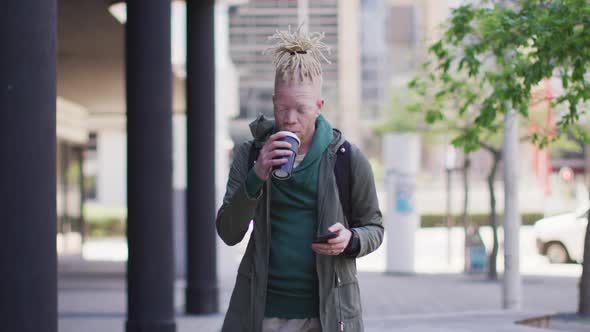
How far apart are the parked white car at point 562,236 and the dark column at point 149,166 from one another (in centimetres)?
1471

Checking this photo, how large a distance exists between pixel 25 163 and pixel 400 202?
59.0 feet

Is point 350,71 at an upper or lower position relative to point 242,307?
upper

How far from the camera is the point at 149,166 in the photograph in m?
10.2

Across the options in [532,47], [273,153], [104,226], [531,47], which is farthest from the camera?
[104,226]

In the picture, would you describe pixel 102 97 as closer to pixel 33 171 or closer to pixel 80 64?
pixel 80 64

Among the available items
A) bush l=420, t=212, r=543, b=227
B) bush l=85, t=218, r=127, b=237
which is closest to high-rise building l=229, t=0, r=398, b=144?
bush l=420, t=212, r=543, b=227

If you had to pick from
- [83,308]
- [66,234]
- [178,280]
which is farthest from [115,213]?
[83,308]

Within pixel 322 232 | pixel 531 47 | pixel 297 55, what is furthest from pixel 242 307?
pixel 531 47

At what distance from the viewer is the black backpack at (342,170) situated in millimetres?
3943

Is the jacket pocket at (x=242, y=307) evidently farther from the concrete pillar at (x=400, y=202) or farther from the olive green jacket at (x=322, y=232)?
the concrete pillar at (x=400, y=202)

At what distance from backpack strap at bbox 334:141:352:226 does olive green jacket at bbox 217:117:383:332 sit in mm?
18

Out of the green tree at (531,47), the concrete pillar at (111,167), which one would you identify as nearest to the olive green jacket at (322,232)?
the green tree at (531,47)

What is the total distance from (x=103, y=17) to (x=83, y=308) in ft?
13.3

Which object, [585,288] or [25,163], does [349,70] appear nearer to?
[585,288]
